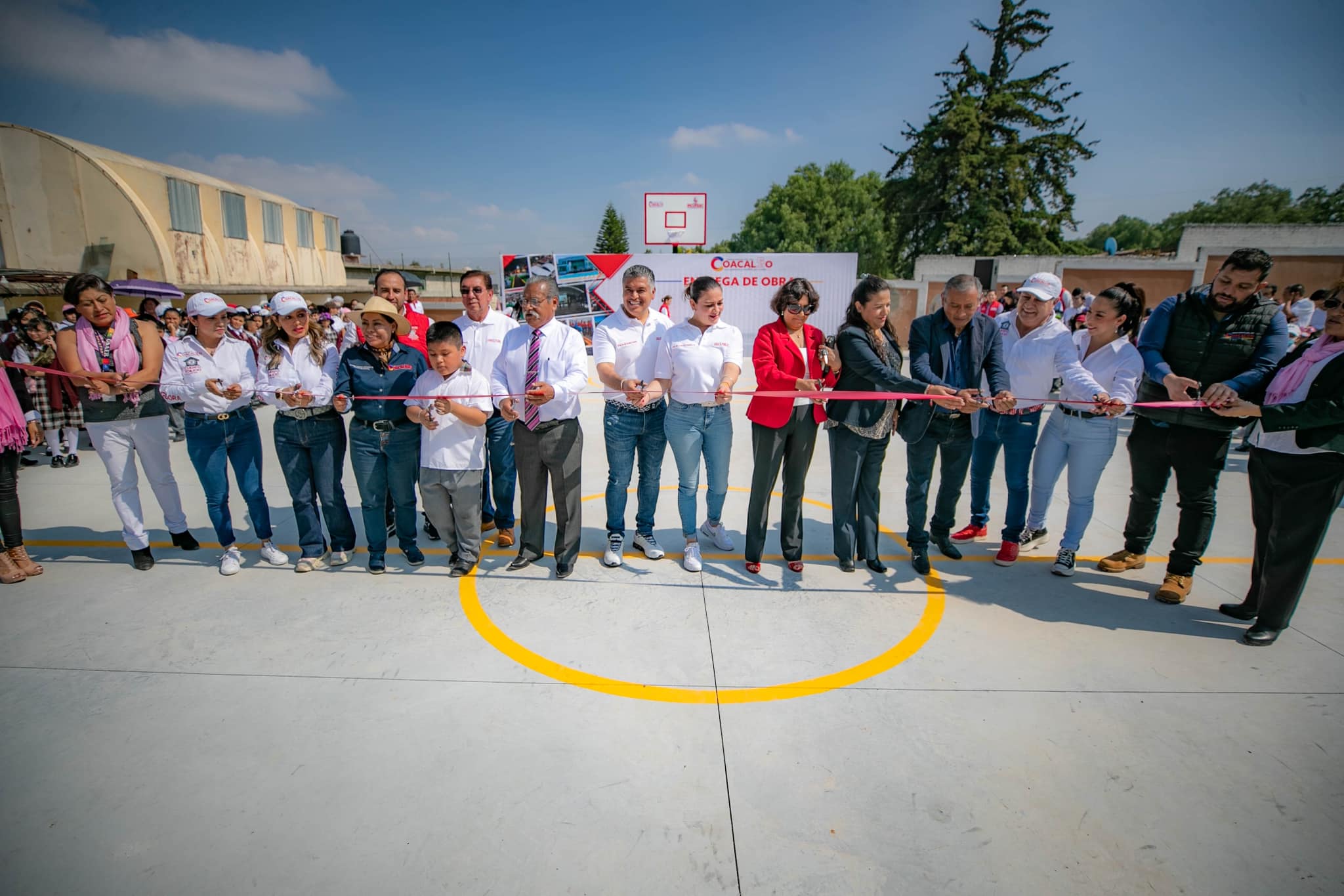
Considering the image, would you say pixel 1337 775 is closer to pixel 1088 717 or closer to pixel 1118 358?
pixel 1088 717

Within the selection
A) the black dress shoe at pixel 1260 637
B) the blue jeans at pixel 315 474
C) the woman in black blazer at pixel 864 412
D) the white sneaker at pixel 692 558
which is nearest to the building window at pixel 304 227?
the blue jeans at pixel 315 474

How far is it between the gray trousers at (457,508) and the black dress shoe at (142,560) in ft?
7.36

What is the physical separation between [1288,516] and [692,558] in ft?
12.3

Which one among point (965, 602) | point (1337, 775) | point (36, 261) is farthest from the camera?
point (36, 261)

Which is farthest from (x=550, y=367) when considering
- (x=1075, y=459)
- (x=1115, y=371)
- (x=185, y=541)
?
(x=1115, y=371)

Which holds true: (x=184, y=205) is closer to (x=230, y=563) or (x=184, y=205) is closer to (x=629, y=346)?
(x=230, y=563)

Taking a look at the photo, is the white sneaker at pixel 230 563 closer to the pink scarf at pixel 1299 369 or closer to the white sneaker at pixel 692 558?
the white sneaker at pixel 692 558

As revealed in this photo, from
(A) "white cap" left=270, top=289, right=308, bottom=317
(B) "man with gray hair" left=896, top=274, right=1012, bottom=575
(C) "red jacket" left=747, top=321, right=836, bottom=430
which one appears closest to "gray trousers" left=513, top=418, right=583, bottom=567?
(C) "red jacket" left=747, top=321, right=836, bottom=430

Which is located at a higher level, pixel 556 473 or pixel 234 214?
pixel 234 214

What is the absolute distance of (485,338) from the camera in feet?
16.5

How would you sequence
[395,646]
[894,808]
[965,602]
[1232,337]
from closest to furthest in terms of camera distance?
1. [894,808]
2. [395,646]
3. [1232,337]
4. [965,602]

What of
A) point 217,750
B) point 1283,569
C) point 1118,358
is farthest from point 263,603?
point 1283,569

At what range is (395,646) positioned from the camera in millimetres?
3604

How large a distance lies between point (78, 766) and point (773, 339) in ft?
14.4
